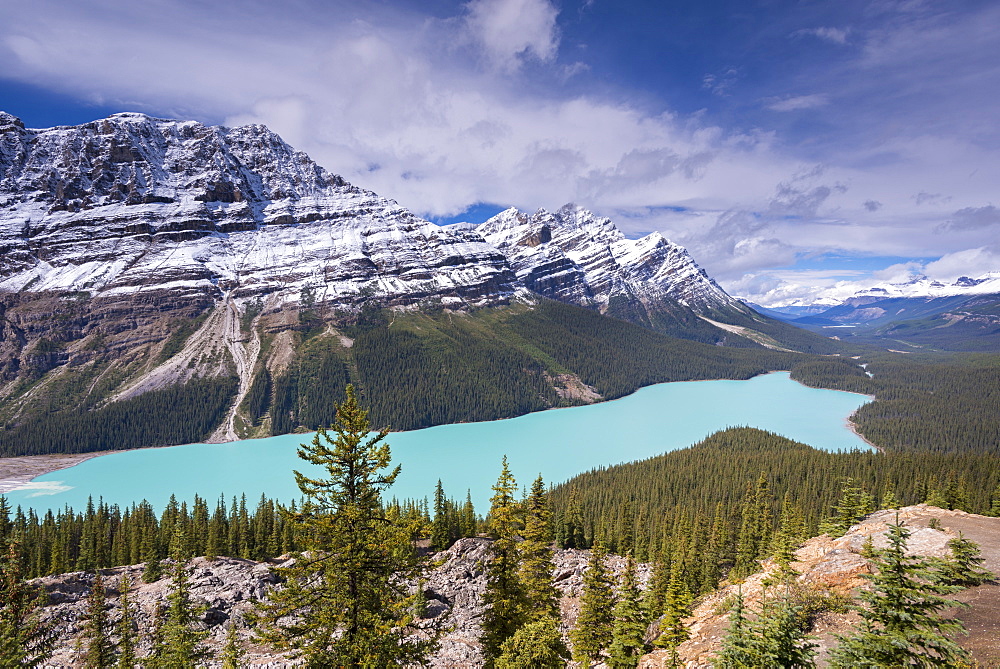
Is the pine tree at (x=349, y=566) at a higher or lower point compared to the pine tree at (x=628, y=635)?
higher

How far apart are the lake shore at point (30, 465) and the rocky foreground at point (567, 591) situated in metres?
108

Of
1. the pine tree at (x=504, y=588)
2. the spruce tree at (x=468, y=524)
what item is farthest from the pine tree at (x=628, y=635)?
the spruce tree at (x=468, y=524)

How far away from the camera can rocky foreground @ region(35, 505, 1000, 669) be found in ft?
61.1

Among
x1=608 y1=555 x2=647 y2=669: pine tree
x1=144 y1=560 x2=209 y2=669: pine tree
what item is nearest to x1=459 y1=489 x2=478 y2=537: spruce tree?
x1=608 y1=555 x2=647 y2=669: pine tree

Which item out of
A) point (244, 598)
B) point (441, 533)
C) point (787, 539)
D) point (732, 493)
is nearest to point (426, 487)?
point (441, 533)

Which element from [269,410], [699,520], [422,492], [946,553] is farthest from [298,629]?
[269,410]

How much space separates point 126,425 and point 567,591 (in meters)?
163

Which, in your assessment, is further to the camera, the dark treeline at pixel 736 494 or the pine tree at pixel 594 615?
the dark treeline at pixel 736 494

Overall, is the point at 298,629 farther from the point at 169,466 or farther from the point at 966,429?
the point at 966,429

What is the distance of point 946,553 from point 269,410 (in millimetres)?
182308

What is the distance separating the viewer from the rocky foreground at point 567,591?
18609mm

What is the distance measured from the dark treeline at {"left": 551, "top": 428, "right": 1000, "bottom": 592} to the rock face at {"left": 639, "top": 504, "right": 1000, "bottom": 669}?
10959 mm

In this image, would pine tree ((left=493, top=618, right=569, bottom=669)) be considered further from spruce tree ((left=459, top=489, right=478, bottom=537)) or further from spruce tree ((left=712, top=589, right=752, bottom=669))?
spruce tree ((left=459, top=489, right=478, bottom=537))

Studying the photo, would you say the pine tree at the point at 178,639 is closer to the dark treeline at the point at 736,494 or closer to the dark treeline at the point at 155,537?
the dark treeline at the point at 155,537
